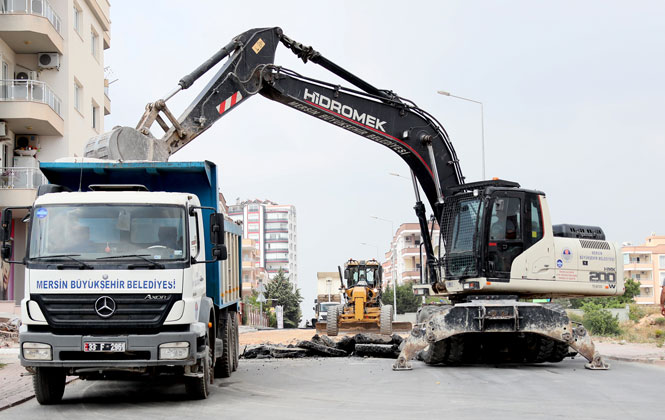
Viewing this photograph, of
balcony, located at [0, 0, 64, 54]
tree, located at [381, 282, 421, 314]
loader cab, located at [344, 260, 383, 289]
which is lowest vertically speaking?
tree, located at [381, 282, 421, 314]

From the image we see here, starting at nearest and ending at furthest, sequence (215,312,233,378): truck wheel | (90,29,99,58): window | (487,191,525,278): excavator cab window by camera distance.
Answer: (215,312,233,378): truck wheel
(487,191,525,278): excavator cab window
(90,29,99,58): window

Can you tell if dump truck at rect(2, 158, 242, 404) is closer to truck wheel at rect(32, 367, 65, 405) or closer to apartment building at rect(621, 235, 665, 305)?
truck wheel at rect(32, 367, 65, 405)

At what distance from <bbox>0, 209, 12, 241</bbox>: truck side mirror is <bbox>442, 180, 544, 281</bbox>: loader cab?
9.44 meters

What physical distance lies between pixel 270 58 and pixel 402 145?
3772 millimetres

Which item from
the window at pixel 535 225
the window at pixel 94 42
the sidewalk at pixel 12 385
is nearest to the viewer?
the sidewalk at pixel 12 385

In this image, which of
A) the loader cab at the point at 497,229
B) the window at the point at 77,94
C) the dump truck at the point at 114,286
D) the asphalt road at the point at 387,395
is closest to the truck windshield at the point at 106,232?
the dump truck at the point at 114,286

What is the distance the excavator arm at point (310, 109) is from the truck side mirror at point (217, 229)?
12.1ft

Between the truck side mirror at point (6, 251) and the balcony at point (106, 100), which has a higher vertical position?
the balcony at point (106, 100)

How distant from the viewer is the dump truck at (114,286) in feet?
36.0

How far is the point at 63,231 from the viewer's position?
11328mm

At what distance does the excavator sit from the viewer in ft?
54.1

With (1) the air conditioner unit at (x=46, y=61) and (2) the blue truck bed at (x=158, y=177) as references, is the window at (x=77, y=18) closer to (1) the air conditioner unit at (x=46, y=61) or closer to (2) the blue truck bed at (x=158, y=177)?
(1) the air conditioner unit at (x=46, y=61)

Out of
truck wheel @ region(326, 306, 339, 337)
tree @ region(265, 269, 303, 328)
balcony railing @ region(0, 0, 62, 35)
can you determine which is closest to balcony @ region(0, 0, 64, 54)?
balcony railing @ region(0, 0, 62, 35)

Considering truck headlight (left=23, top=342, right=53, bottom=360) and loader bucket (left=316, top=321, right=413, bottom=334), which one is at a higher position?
truck headlight (left=23, top=342, right=53, bottom=360)
